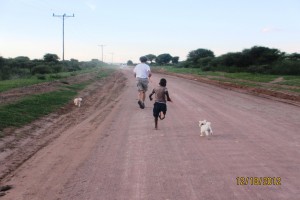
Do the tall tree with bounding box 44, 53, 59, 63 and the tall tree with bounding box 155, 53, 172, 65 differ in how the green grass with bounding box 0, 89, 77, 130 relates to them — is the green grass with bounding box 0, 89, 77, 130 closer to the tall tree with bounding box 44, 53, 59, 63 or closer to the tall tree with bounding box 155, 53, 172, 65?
the tall tree with bounding box 44, 53, 59, 63

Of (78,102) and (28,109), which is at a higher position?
(28,109)

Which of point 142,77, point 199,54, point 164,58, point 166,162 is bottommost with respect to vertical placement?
point 164,58

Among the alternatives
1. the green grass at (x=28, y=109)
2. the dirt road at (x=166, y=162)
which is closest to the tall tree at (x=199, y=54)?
the green grass at (x=28, y=109)

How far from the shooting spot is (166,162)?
7.89 metres

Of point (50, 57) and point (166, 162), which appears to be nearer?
point (166, 162)

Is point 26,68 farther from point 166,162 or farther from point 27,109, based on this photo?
point 166,162

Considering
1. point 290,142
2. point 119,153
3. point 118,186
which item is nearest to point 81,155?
point 119,153

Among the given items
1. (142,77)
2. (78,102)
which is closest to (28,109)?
(78,102)

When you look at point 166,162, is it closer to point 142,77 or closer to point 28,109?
point 28,109

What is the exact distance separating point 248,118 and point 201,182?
750 centimetres

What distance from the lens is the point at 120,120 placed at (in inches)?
531

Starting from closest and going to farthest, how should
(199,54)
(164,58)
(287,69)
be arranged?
(287,69), (199,54), (164,58)

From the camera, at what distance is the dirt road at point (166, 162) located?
6258 mm

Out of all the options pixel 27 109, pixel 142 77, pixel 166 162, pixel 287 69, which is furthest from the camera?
pixel 287 69
